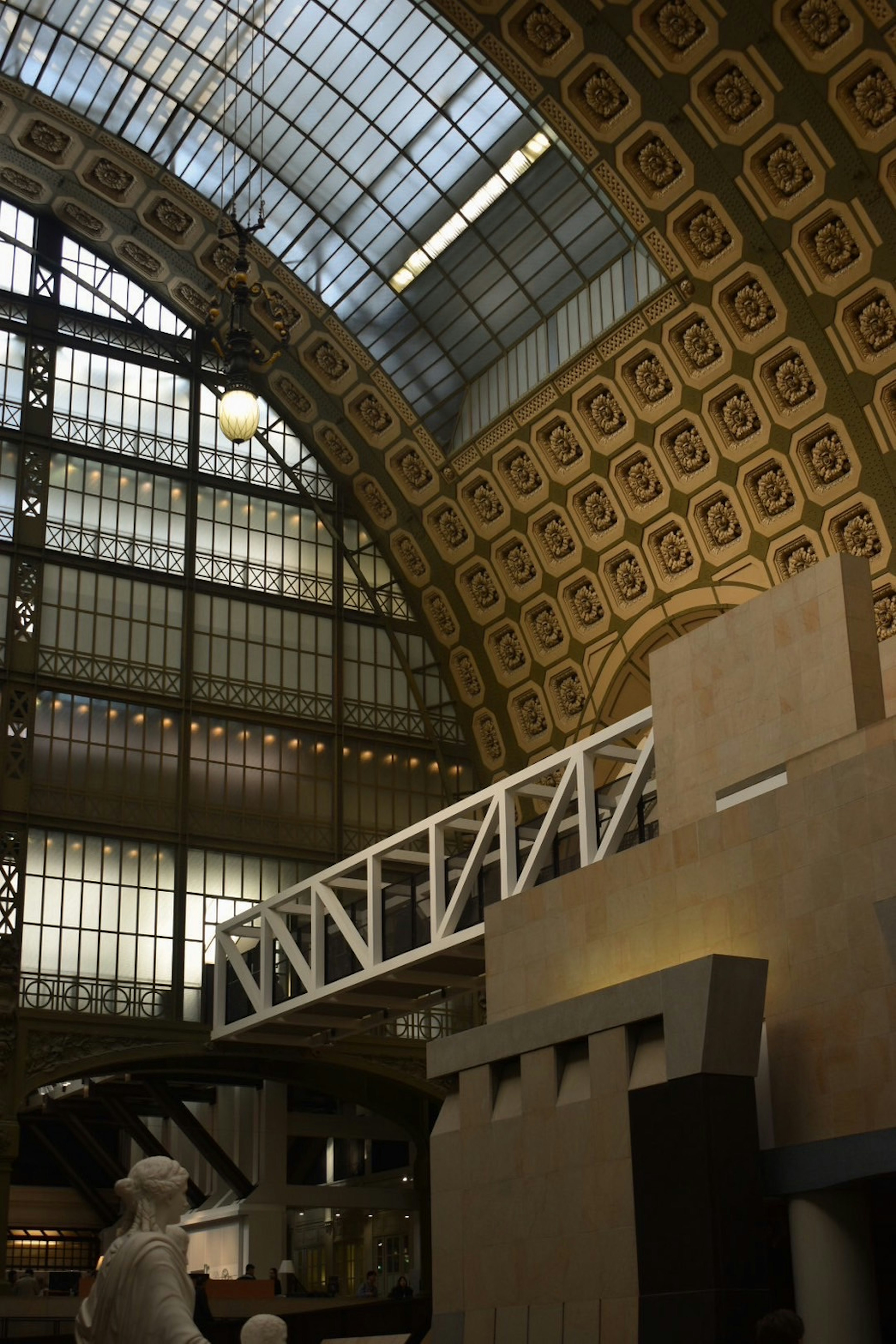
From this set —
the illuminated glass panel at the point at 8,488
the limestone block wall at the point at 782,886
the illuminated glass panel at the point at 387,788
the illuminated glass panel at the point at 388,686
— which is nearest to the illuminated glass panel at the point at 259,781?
the illuminated glass panel at the point at 387,788

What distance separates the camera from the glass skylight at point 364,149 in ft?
109

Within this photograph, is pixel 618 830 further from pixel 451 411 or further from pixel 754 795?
pixel 451 411

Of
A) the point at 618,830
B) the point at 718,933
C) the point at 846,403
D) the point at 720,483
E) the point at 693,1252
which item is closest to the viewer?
the point at 693,1252

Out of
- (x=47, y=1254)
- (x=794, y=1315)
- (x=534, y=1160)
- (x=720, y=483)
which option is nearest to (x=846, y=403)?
(x=720, y=483)

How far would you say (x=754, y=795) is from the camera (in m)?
19.2

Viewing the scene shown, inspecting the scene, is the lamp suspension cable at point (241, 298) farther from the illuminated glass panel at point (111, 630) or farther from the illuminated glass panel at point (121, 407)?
the illuminated glass panel at point (111, 630)

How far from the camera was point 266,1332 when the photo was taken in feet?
26.0

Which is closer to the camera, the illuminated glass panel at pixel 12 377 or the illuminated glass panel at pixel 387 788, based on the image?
the illuminated glass panel at pixel 12 377

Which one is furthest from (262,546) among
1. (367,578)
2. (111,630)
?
(111,630)

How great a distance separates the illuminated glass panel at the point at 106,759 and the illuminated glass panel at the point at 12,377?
6.37 m

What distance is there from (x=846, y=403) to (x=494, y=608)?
35.8 feet

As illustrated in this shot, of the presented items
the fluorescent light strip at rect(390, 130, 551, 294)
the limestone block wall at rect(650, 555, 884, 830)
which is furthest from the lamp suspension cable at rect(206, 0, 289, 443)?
the limestone block wall at rect(650, 555, 884, 830)

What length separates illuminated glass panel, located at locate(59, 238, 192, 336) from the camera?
3722 centimetres

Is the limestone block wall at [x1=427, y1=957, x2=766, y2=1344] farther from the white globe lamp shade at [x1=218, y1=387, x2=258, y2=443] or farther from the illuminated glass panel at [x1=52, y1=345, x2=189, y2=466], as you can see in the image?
the illuminated glass panel at [x1=52, y1=345, x2=189, y2=466]
